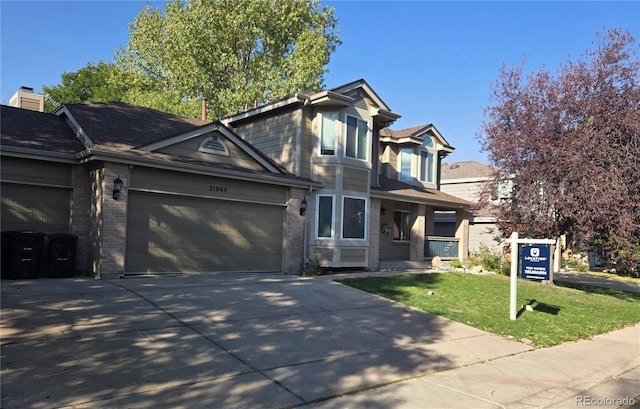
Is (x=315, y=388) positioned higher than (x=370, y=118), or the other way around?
(x=370, y=118)

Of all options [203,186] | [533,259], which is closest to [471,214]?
[533,259]

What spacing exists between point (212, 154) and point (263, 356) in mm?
8543

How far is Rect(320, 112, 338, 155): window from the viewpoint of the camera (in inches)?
632

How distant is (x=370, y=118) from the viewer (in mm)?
17109

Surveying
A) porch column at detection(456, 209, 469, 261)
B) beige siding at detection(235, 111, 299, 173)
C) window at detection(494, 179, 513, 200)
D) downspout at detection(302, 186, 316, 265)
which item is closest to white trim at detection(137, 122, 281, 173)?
beige siding at detection(235, 111, 299, 173)

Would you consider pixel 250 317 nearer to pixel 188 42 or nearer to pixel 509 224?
pixel 509 224

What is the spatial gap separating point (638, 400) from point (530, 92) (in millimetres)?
11205

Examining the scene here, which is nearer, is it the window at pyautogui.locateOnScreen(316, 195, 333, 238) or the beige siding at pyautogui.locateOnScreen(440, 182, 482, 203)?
the window at pyautogui.locateOnScreen(316, 195, 333, 238)

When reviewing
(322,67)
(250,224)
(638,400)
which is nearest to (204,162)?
(250,224)

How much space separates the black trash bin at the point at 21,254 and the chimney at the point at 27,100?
7.29m

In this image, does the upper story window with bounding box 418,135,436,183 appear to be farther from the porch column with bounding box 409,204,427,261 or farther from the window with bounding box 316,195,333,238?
the window with bounding box 316,195,333,238

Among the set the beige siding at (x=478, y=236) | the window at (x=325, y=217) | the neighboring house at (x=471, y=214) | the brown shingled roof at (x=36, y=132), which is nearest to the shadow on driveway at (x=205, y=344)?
the brown shingled roof at (x=36, y=132)

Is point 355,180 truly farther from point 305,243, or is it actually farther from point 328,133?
point 305,243

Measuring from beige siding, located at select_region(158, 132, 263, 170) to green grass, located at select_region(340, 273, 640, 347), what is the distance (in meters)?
4.80
